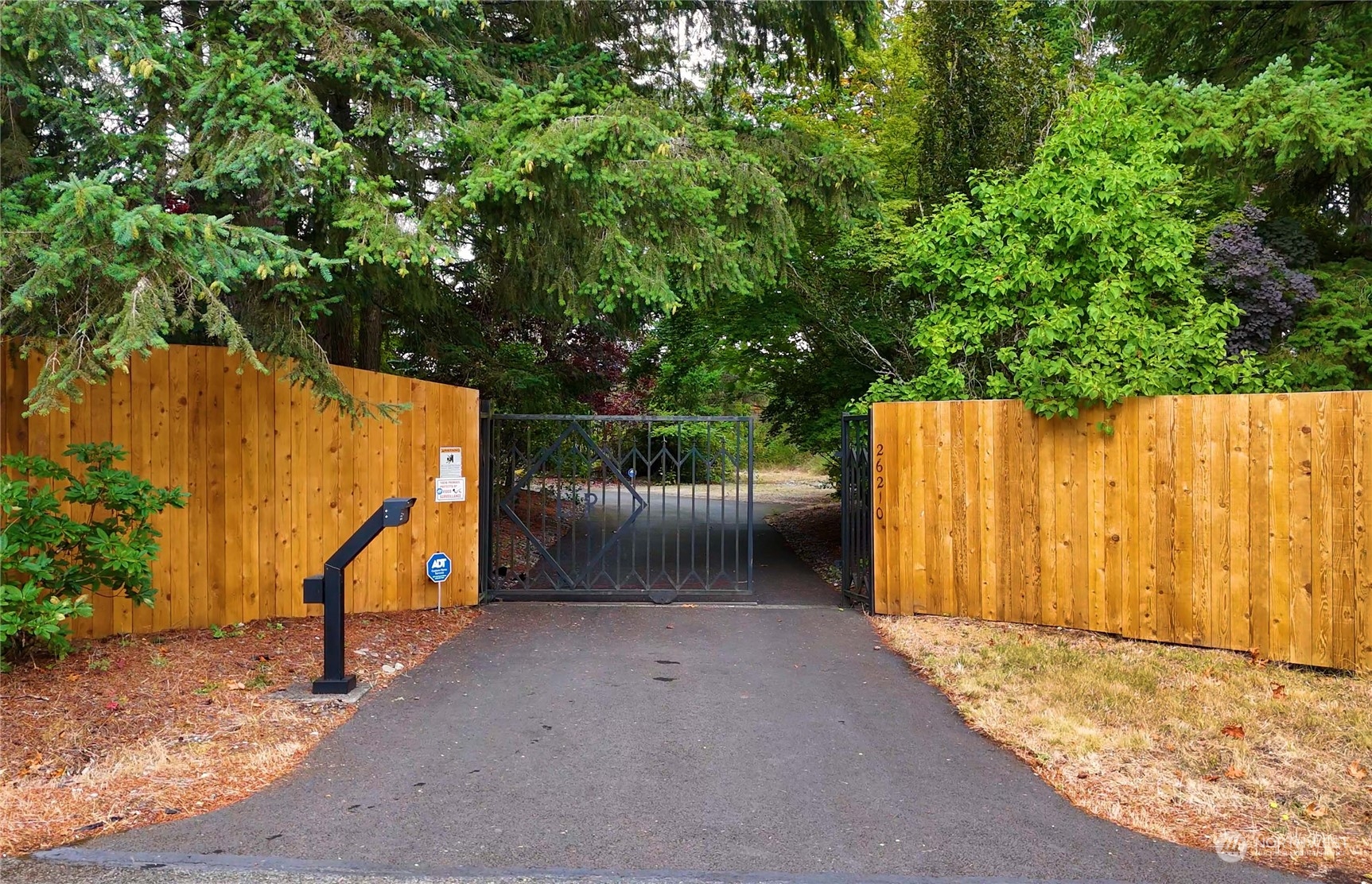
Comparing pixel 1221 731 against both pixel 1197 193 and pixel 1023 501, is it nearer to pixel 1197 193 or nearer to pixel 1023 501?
pixel 1023 501

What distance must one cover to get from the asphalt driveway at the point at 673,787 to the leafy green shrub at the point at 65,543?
155 centimetres

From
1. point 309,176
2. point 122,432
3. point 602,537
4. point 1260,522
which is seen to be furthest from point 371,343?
point 1260,522

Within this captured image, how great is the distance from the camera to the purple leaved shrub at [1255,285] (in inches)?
270

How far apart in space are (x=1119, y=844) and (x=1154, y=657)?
2896 mm

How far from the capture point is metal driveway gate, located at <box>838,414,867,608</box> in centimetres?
711

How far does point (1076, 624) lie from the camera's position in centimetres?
625

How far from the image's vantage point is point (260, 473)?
237 inches

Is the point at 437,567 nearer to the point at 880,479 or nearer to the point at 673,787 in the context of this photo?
the point at 880,479

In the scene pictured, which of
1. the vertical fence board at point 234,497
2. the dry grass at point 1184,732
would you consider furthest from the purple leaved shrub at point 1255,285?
the vertical fence board at point 234,497

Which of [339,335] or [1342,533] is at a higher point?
[339,335]

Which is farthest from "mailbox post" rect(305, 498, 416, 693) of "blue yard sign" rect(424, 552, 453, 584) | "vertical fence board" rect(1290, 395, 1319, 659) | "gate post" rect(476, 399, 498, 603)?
"vertical fence board" rect(1290, 395, 1319, 659)

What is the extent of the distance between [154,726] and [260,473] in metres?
2.39

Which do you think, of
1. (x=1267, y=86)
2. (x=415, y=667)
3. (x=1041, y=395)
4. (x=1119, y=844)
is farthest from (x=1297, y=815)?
(x=1267, y=86)

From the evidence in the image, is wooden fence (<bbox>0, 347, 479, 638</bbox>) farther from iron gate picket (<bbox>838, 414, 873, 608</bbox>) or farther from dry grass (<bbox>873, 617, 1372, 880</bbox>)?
dry grass (<bbox>873, 617, 1372, 880</bbox>)
